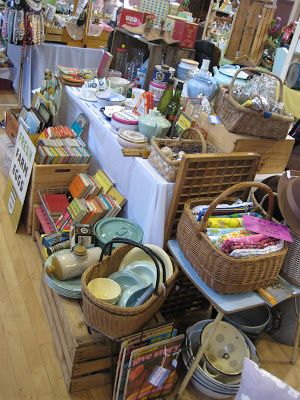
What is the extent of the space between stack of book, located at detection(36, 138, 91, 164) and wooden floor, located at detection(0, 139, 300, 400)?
0.57 meters

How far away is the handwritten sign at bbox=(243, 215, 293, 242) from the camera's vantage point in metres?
1.56

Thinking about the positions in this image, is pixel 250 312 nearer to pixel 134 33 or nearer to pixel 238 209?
pixel 238 209

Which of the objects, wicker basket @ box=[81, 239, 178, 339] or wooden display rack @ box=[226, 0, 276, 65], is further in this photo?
wooden display rack @ box=[226, 0, 276, 65]

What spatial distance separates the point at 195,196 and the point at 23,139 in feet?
4.23

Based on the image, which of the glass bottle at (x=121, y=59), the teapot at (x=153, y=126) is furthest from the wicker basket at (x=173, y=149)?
the glass bottle at (x=121, y=59)

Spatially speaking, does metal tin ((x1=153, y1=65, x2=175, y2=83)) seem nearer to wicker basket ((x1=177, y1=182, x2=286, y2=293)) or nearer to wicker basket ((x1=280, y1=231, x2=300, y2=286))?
wicker basket ((x1=177, y1=182, x2=286, y2=293))

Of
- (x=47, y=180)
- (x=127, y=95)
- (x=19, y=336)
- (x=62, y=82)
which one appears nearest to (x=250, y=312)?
(x=19, y=336)

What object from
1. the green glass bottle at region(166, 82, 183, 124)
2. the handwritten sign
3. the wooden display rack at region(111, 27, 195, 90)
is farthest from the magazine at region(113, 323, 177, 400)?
the wooden display rack at region(111, 27, 195, 90)

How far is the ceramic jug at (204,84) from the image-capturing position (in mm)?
2160

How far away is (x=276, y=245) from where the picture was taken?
154 cm

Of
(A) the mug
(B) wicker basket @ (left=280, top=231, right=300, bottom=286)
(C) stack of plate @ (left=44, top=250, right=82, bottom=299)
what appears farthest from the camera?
(A) the mug

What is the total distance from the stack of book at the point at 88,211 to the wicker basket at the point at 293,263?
2.99ft

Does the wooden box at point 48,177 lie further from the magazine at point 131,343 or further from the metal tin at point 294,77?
the metal tin at point 294,77

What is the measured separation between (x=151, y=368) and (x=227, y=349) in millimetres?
434
